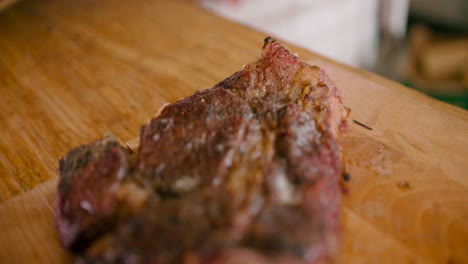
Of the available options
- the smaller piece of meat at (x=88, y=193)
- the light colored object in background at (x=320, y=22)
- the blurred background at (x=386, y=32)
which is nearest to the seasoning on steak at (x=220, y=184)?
the smaller piece of meat at (x=88, y=193)

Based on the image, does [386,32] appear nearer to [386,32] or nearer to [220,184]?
[386,32]

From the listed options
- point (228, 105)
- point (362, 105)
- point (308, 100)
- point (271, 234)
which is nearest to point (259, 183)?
point (271, 234)

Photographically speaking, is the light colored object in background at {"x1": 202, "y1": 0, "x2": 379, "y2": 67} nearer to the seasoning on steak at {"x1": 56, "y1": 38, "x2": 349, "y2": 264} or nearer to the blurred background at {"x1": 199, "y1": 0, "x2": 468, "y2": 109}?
the blurred background at {"x1": 199, "y1": 0, "x2": 468, "y2": 109}

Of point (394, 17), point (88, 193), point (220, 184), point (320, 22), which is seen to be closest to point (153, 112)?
point (88, 193)

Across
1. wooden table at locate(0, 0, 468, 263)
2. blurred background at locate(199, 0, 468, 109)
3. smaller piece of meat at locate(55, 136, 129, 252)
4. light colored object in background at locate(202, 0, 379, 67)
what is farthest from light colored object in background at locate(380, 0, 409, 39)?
smaller piece of meat at locate(55, 136, 129, 252)

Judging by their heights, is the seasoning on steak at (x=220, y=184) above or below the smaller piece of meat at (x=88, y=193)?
above

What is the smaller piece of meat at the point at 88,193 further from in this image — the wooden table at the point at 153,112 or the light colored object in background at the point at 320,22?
the light colored object in background at the point at 320,22
